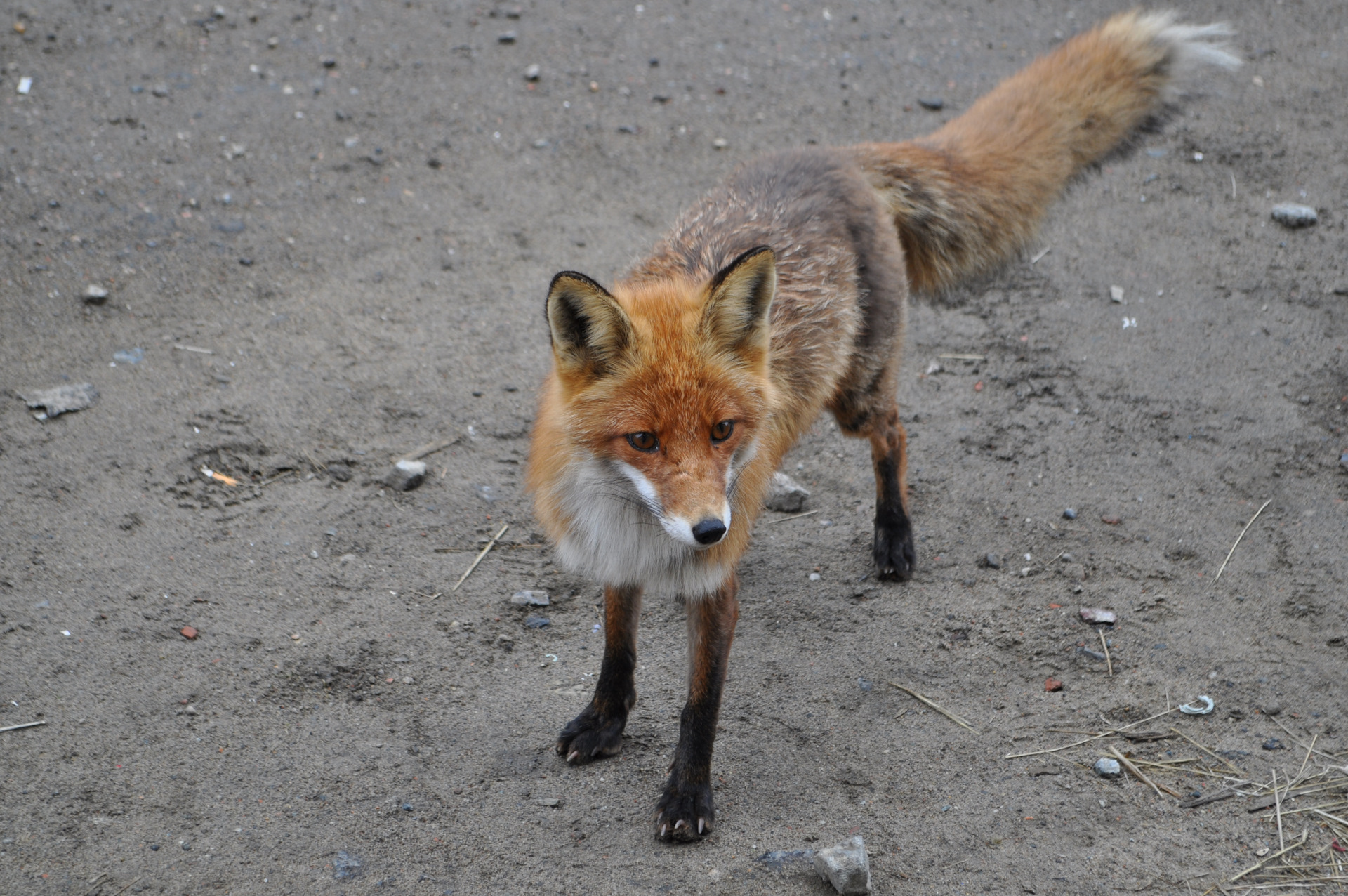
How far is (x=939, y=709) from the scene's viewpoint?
379cm

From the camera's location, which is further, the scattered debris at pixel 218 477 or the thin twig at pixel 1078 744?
the scattered debris at pixel 218 477

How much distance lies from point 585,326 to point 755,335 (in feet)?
1.81

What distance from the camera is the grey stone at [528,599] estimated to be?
4254mm

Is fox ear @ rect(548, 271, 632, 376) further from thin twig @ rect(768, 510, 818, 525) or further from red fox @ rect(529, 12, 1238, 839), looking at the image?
thin twig @ rect(768, 510, 818, 525)

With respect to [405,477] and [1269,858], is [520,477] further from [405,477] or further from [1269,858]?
[1269,858]

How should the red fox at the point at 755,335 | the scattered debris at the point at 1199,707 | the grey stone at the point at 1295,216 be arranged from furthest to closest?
the grey stone at the point at 1295,216, the scattered debris at the point at 1199,707, the red fox at the point at 755,335

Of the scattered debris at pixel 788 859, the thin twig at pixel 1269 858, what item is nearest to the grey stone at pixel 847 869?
the scattered debris at pixel 788 859

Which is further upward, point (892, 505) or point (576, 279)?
point (576, 279)

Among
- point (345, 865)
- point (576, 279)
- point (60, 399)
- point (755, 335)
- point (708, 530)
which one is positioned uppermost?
point (576, 279)

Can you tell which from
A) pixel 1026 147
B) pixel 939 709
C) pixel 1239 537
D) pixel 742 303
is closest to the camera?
pixel 742 303

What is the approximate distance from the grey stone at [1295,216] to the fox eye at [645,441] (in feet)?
18.0

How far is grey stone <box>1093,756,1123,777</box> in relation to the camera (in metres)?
3.40

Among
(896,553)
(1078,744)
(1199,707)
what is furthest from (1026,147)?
(1078,744)

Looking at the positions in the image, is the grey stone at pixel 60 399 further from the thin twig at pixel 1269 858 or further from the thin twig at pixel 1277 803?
the thin twig at pixel 1277 803
